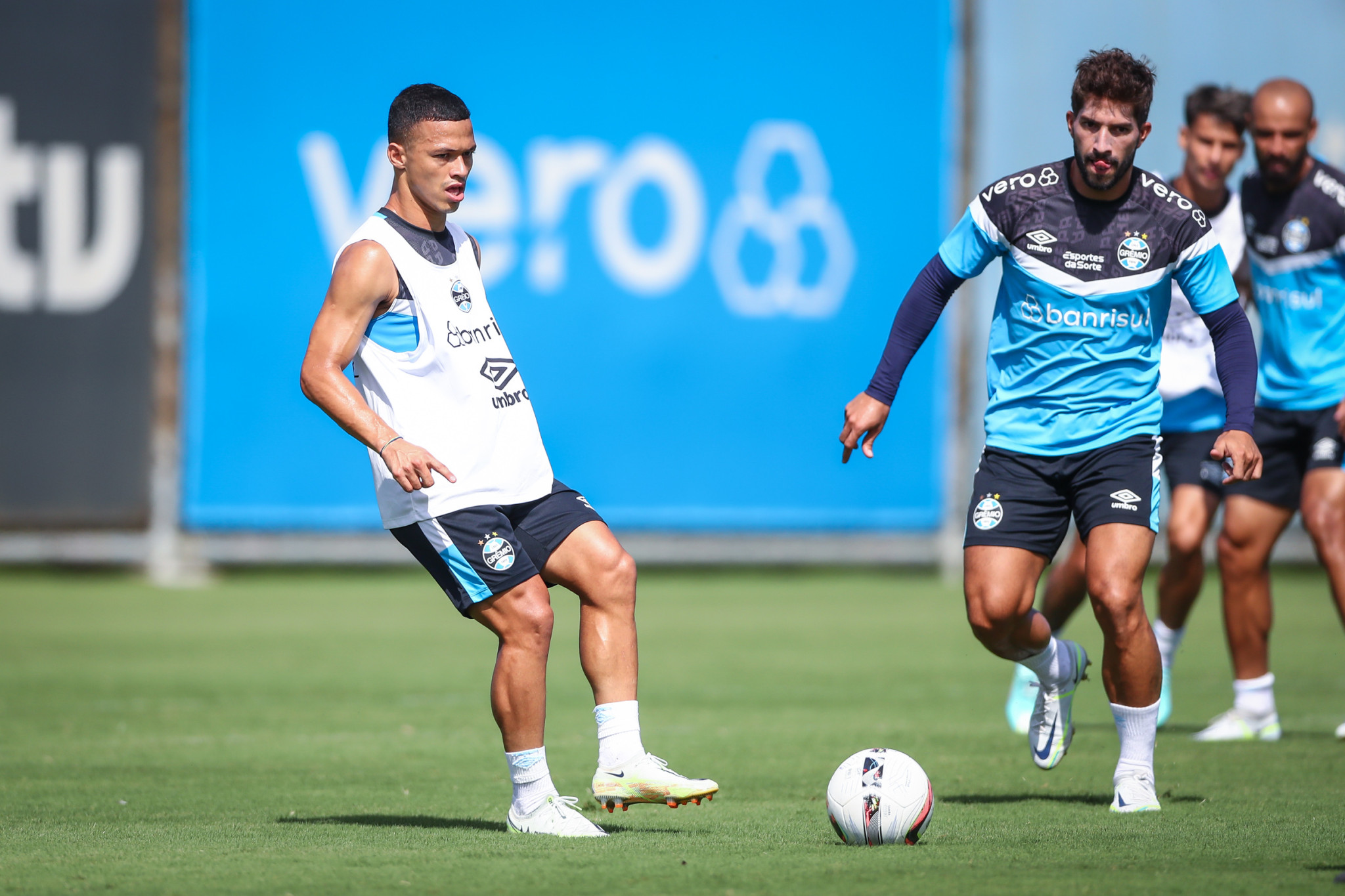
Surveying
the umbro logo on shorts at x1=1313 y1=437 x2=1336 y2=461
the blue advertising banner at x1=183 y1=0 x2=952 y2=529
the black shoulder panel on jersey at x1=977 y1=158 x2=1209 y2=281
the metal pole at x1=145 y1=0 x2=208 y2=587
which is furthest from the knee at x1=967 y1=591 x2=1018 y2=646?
the metal pole at x1=145 y1=0 x2=208 y2=587

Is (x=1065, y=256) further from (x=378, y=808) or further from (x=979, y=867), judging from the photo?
(x=378, y=808)

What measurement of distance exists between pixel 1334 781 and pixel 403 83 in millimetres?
11293

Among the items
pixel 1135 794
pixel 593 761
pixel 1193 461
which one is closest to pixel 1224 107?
pixel 1193 461

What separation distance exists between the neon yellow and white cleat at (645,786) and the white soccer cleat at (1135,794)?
141 cm

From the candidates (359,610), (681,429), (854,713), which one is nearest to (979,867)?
(854,713)

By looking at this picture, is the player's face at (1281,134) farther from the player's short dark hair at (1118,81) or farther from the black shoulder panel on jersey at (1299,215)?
the player's short dark hair at (1118,81)

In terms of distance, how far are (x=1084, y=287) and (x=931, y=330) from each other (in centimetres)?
50

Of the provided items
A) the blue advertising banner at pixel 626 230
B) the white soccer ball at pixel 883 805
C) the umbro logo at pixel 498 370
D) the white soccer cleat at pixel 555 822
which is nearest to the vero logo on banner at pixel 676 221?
the blue advertising banner at pixel 626 230

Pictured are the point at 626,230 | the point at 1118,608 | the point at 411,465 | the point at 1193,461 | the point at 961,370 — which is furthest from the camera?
the point at 961,370

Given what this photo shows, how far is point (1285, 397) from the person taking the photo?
739 cm

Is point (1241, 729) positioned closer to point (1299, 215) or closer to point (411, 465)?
point (1299, 215)

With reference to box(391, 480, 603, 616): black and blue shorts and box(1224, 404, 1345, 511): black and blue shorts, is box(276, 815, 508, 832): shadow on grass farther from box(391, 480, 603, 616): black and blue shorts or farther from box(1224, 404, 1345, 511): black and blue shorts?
box(1224, 404, 1345, 511): black and blue shorts

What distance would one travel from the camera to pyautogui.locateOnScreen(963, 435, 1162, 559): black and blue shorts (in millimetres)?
5406

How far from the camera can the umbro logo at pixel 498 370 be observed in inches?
203
